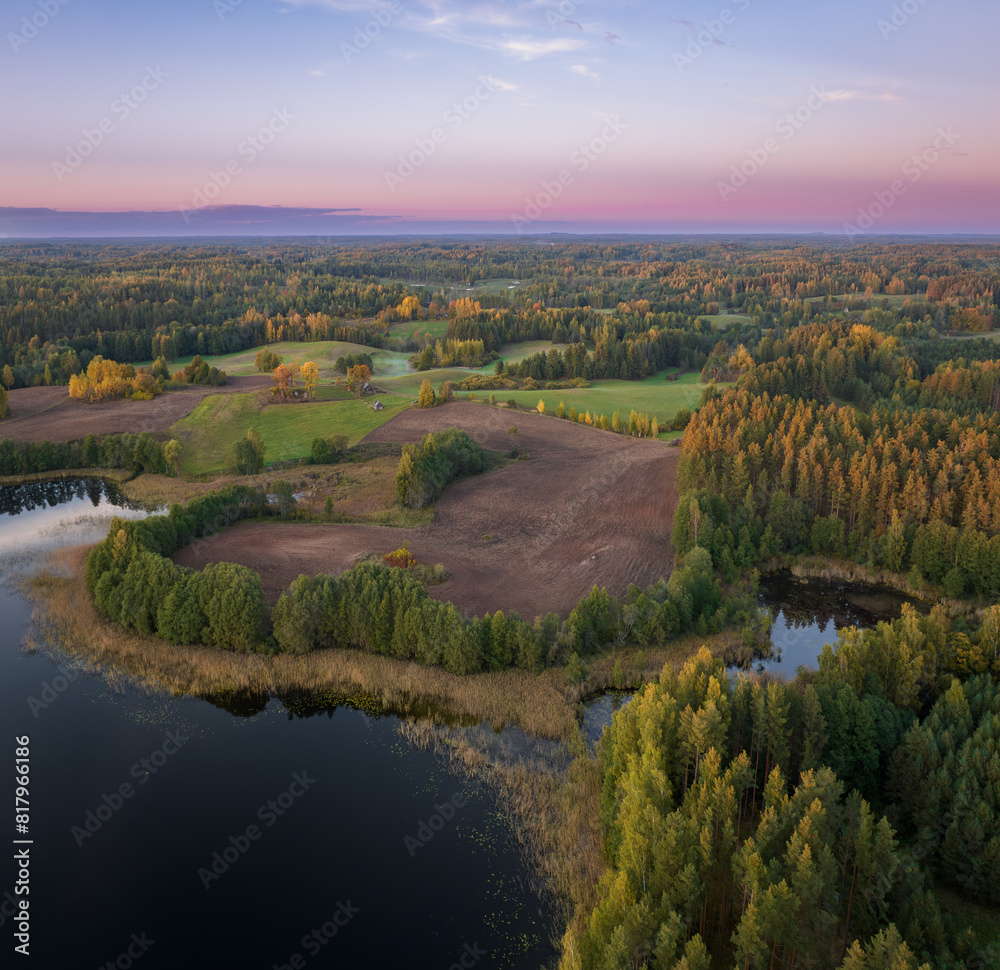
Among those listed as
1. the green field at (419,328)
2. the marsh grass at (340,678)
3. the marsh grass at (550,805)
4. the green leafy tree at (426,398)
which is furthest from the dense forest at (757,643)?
the green field at (419,328)

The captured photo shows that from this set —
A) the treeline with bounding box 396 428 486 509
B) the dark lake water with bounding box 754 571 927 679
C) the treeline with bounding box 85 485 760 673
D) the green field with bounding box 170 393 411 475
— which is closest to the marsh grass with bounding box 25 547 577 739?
the treeline with bounding box 85 485 760 673

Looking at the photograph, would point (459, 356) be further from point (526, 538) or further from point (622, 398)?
point (526, 538)

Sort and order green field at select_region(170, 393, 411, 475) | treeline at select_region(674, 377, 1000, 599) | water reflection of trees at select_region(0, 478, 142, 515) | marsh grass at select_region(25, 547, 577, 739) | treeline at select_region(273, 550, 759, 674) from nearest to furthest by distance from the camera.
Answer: marsh grass at select_region(25, 547, 577, 739)
treeline at select_region(273, 550, 759, 674)
treeline at select_region(674, 377, 1000, 599)
water reflection of trees at select_region(0, 478, 142, 515)
green field at select_region(170, 393, 411, 475)

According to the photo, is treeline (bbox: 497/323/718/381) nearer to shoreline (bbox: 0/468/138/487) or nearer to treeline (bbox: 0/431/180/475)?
treeline (bbox: 0/431/180/475)

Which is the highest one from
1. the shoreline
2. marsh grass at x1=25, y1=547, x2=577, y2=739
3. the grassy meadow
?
the grassy meadow

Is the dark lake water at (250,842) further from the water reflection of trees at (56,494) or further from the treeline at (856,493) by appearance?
the water reflection of trees at (56,494)

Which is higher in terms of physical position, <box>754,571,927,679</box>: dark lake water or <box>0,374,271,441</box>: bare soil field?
<box>0,374,271,441</box>: bare soil field

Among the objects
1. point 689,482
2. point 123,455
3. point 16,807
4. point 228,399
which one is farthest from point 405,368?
point 16,807
